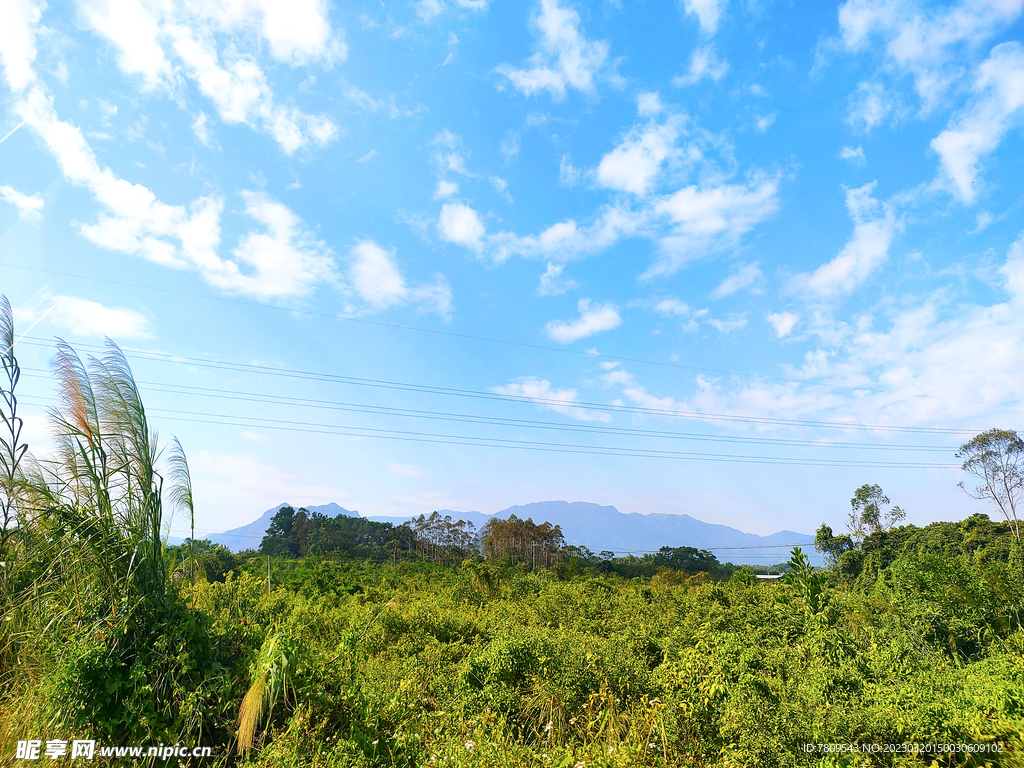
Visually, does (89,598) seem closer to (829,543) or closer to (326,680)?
(326,680)

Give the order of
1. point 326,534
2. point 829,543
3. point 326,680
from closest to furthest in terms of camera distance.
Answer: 1. point 326,680
2. point 829,543
3. point 326,534

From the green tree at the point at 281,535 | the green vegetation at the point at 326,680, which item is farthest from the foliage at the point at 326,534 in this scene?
the green vegetation at the point at 326,680

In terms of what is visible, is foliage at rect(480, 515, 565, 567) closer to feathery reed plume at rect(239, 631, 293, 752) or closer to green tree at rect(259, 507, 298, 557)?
green tree at rect(259, 507, 298, 557)

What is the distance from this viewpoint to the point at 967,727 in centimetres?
364

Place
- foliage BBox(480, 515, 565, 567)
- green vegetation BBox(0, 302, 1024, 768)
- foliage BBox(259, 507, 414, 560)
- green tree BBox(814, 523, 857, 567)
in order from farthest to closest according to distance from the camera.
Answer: foliage BBox(480, 515, 565, 567) → foliage BBox(259, 507, 414, 560) → green tree BBox(814, 523, 857, 567) → green vegetation BBox(0, 302, 1024, 768)

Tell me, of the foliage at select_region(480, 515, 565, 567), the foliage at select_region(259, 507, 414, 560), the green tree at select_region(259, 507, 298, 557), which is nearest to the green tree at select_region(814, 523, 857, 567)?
the foliage at select_region(480, 515, 565, 567)

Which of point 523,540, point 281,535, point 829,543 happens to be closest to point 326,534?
point 281,535

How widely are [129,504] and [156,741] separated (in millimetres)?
1899

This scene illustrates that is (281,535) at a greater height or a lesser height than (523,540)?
greater

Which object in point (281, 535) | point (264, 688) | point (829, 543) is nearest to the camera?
point (264, 688)

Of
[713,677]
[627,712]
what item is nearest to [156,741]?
[627,712]

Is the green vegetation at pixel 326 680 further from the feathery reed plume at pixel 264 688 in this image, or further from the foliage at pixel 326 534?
the foliage at pixel 326 534

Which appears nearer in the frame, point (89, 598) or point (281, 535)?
point (89, 598)

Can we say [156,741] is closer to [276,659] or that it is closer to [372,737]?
[276,659]
